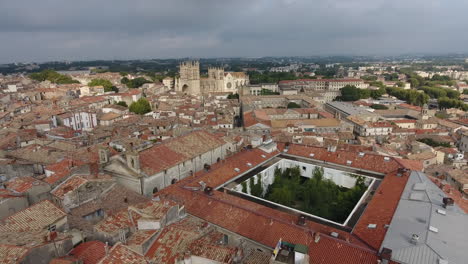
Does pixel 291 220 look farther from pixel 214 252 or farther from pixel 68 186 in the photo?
pixel 68 186

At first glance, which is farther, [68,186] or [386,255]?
[68,186]

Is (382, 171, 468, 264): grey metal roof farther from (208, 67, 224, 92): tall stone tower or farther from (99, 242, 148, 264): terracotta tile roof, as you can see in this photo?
(208, 67, 224, 92): tall stone tower

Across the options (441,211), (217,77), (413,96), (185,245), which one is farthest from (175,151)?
(413,96)

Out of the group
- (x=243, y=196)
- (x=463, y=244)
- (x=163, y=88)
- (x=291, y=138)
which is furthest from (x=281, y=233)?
(x=163, y=88)

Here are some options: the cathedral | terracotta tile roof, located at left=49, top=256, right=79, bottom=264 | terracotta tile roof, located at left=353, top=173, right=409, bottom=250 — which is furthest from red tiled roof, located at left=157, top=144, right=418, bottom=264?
the cathedral

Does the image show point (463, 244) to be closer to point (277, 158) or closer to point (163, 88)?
point (277, 158)
